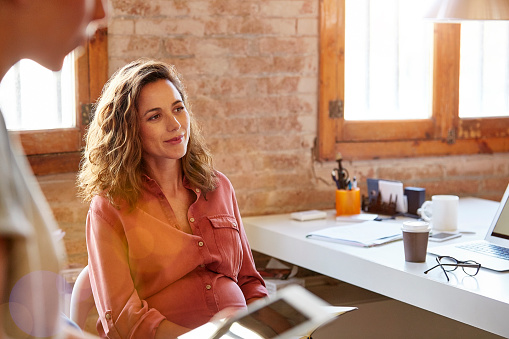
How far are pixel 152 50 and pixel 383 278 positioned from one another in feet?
4.48

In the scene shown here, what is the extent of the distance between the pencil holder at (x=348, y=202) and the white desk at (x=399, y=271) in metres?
0.06

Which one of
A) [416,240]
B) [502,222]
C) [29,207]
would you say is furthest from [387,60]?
[29,207]

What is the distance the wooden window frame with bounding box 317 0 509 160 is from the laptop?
1006 mm

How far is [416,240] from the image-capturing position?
225 centimetres

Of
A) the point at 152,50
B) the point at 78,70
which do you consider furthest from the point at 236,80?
the point at 78,70

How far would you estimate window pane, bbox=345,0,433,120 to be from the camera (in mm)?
3383

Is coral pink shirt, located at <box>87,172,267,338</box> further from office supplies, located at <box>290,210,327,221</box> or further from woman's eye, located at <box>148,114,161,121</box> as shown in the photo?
office supplies, located at <box>290,210,327,221</box>

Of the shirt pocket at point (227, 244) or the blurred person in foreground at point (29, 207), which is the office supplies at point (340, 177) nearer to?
the shirt pocket at point (227, 244)

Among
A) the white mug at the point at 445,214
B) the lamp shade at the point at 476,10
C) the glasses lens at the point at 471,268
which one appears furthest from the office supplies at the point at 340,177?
the glasses lens at the point at 471,268

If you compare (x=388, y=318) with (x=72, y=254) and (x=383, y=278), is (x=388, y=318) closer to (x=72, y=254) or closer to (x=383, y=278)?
(x=383, y=278)

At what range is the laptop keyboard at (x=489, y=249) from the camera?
91.2 inches

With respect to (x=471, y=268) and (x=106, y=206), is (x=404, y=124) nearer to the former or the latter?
(x=471, y=268)

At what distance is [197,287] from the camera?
218 centimetres

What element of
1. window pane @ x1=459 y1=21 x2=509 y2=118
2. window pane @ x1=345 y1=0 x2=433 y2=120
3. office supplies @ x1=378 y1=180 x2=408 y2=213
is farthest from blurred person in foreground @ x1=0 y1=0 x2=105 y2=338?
window pane @ x1=459 y1=21 x2=509 y2=118
